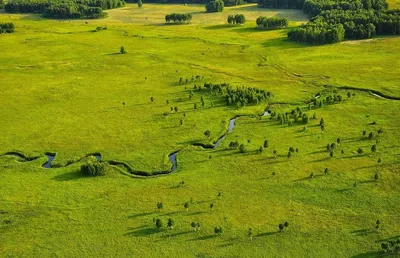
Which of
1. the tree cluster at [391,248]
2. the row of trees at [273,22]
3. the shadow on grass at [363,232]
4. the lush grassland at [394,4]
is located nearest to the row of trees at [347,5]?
the lush grassland at [394,4]

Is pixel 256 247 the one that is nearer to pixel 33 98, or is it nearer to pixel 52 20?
pixel 33 98

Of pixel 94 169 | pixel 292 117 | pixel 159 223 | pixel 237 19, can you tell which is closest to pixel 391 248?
pixel 159 223

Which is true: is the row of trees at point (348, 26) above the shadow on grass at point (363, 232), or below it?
above

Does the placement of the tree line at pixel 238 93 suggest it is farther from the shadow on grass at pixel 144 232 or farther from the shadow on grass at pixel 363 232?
the shadow on grass at pixel 363 232

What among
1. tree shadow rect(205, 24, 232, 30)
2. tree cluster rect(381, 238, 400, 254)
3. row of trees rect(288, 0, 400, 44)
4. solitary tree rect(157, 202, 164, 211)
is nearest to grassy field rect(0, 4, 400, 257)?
solitary tree rect(157, 202, 164, 211)

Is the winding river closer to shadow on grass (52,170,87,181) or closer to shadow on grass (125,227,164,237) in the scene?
shadow on grass (52,170,87,181)

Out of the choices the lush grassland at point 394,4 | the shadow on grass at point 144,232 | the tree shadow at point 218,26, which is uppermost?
the lush grassland at point 394,4

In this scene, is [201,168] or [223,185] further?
[201,168]

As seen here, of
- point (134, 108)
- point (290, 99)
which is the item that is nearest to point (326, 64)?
point (290, 99)
